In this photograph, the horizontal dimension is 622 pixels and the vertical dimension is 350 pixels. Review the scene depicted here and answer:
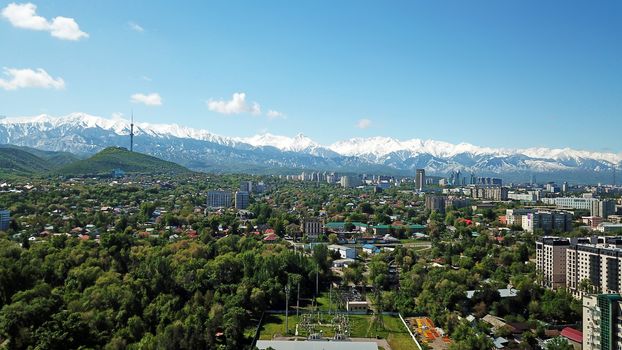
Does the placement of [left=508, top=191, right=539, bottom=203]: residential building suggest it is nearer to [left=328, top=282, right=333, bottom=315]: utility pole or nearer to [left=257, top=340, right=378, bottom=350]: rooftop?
[left=328, top=282, right=333, bottom=315]: utility pole

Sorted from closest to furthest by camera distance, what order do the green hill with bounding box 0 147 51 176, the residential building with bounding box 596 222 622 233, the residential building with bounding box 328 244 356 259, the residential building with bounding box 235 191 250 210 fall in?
the residential building with bounding box 328 244 356 259, the residential building with bounding box 596 222 622 233, the residential building with bounding box 235 191 250 210, the green hill with bounding box 0 147 51 176

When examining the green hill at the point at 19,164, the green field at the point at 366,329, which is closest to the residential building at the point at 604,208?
the green field at the point at 366,329

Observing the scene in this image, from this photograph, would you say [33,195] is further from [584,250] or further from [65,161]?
[65,161]

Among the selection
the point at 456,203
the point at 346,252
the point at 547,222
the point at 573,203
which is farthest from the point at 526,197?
the point at 346,252

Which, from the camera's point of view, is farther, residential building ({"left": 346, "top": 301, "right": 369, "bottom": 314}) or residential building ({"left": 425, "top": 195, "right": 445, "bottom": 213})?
residential building ({"left": 425, "top": 195, "right": 445, "bottom": 213})

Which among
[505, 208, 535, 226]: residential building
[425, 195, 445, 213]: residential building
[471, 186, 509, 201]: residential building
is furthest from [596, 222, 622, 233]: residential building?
[471, 186, 509, 201]: residential building

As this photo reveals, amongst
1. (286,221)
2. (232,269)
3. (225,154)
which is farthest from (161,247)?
(225,154)

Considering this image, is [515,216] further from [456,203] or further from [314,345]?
[314,345]

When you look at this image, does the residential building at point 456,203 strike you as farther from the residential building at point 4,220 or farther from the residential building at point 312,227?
the residential building at point 4,220
